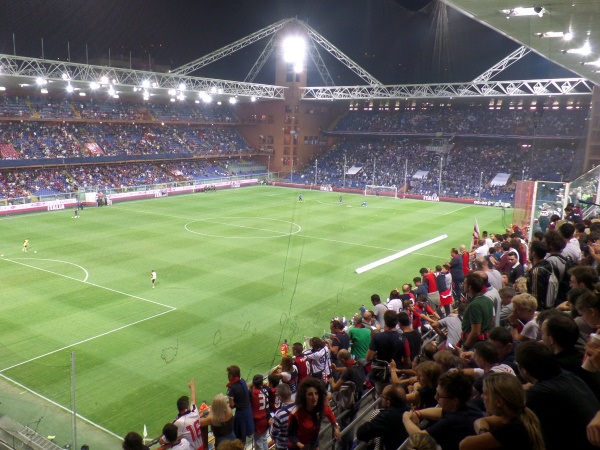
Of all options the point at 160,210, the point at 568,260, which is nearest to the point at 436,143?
the point at 160,210

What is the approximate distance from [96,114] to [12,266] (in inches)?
1418

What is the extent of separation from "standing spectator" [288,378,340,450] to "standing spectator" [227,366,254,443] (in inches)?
64.2

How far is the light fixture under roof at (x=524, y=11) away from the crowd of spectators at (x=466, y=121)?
50897 mm

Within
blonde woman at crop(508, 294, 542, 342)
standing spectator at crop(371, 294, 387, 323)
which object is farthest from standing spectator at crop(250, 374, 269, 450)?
standing spectator at crop(371, 294, 387, 323)

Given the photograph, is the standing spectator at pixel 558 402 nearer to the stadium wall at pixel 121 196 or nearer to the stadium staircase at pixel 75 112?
the stadium wall at pixel 121 196

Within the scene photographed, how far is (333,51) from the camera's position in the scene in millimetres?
64688

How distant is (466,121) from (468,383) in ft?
223

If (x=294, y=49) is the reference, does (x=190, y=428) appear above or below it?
below

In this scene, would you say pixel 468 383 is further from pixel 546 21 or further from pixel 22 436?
pixel 22 436

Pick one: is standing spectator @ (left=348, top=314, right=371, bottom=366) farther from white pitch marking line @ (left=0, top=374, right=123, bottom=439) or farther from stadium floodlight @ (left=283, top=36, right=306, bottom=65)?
stadium floodlight @ (left=283, top=36, right=306, bottom=65)

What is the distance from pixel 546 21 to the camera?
786 cm

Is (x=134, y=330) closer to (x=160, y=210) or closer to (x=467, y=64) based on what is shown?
(x=160, y=210)

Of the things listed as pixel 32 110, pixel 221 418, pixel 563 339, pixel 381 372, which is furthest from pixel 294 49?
pixel 563 339

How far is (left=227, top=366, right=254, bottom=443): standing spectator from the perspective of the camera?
6742 millimetres
